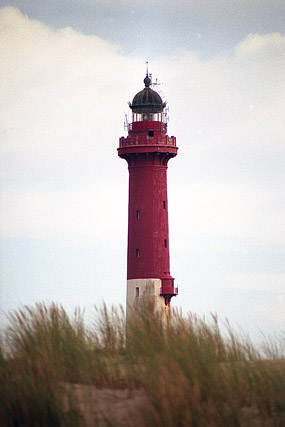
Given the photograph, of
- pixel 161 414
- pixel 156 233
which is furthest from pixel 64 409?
pixel 156 233

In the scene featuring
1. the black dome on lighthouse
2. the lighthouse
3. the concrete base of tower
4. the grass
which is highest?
the black dome on lighthouse

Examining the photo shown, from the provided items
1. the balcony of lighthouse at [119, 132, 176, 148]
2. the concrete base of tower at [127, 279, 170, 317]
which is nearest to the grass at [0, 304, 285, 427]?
the concrete base of tower at [127, 279, 170, 317]

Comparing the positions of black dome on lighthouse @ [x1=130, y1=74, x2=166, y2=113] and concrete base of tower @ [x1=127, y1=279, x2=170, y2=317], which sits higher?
black dome on lighthouse @ [x1=130, y1=74, x2=166, y2=113]

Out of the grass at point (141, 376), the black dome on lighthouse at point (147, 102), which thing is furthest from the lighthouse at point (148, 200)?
the grass at point (141, 376)

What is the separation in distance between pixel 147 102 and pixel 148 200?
397 cm

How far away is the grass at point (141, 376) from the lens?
10711 mm

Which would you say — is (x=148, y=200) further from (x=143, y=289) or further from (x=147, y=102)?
(x=147, y=102)

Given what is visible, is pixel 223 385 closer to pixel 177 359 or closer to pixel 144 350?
pixel 177 359

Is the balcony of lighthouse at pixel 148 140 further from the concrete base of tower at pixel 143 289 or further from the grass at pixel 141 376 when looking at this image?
the grass at pixel 141 376

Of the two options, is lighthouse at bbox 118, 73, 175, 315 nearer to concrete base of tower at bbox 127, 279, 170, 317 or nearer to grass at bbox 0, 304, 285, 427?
concrete base of tower at bbox 127, 279, 170, 317

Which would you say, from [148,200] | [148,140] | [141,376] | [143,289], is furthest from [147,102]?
[141,376]

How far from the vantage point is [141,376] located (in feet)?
37.5

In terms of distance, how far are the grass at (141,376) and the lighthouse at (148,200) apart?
2341 centimetres

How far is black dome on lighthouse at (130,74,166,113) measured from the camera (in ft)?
124
